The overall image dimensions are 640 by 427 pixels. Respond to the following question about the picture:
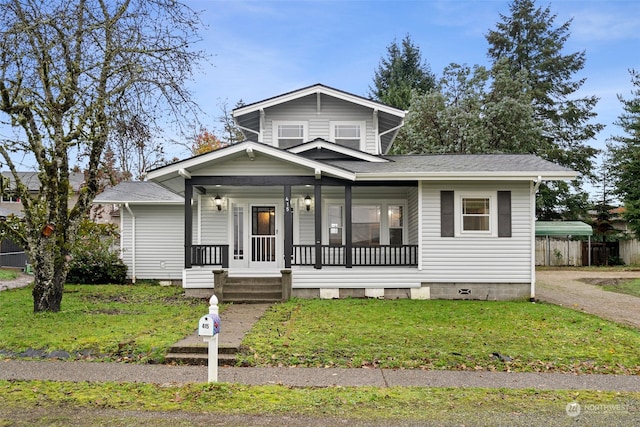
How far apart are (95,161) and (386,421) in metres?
8.63

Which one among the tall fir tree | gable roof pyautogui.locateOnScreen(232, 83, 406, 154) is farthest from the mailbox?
the tall fir tree

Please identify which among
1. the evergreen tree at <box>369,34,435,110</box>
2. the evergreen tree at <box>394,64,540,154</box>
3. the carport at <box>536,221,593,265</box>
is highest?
the evergreen tree at <box>369,34,435,110</box>

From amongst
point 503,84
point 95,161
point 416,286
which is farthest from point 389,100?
point 95,161

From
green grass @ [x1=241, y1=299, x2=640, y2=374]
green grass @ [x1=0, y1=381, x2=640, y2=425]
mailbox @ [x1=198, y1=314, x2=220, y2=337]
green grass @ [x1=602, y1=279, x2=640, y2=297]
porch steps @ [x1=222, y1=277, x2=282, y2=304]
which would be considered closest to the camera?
green grass @ [x1=0, y1=381, x2=640, y2=425]

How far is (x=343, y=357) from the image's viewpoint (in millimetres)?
6980

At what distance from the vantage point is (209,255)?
13.5 m

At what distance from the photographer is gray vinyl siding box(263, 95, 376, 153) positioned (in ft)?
53.2

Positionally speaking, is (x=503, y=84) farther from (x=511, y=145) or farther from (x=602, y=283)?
(x=602, y=283)

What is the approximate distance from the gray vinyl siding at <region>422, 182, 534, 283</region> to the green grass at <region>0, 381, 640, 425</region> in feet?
24.7

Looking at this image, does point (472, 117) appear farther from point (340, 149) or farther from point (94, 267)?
point (94, 267)

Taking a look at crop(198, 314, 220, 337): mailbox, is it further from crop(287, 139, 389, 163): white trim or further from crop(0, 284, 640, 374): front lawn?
crop(287, 139, 389, 163): white trim

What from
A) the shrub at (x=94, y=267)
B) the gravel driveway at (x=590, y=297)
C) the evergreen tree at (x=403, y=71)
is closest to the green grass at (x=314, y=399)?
the gravel driveway at (x=590, y=297)

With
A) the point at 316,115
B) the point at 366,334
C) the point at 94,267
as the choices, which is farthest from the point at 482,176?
the point at 94,267

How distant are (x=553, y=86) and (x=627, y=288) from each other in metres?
22.1
